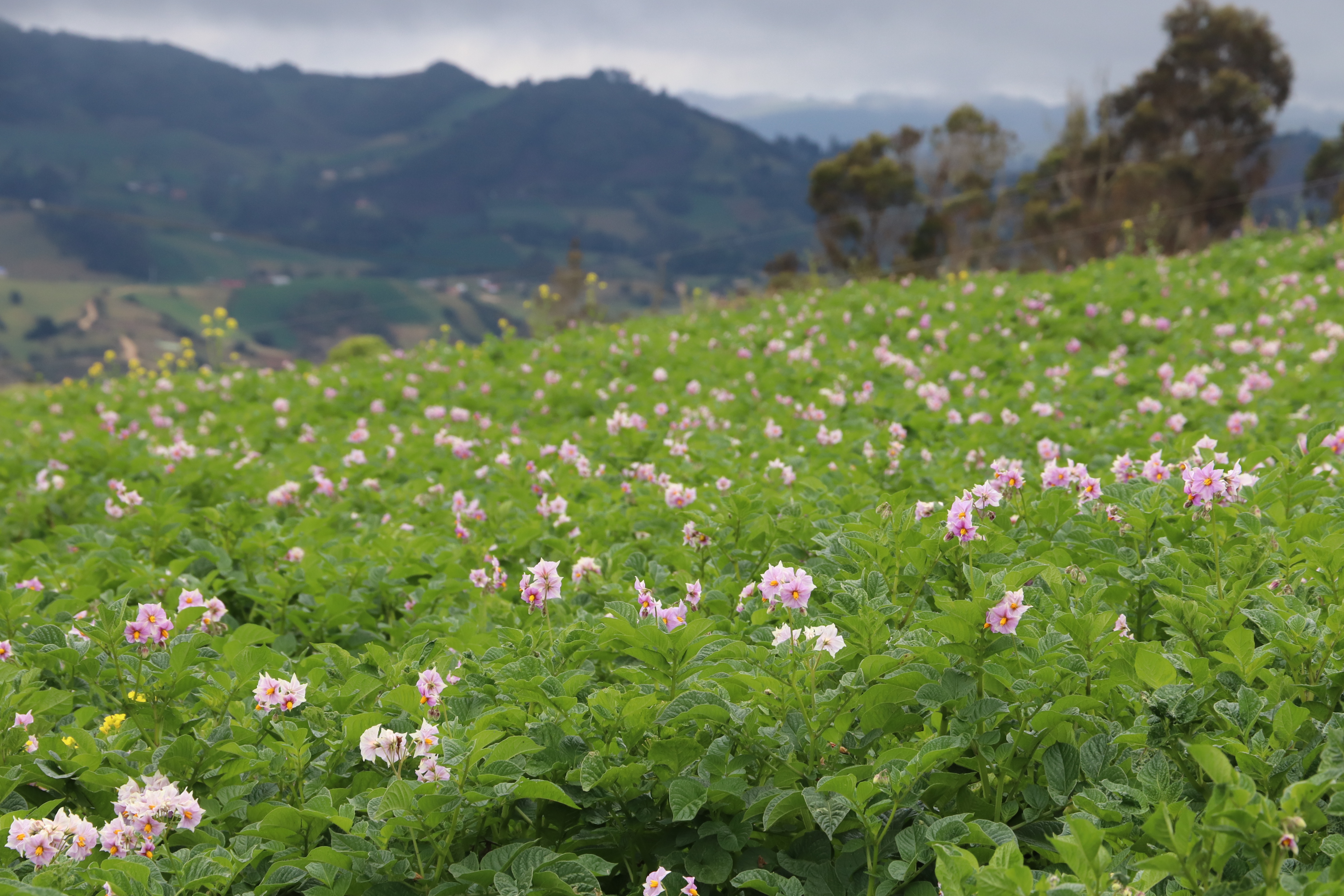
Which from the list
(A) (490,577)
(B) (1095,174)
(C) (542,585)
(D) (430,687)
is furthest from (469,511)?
(B) (1095,174)

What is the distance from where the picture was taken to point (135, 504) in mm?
4949

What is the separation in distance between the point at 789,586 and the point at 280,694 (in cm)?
143

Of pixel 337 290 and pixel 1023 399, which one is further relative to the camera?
pixel 337 290

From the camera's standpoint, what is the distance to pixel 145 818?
212 cm

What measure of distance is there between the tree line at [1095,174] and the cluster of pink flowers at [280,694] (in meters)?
22.5

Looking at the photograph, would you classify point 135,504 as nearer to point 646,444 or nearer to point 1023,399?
point 646,444

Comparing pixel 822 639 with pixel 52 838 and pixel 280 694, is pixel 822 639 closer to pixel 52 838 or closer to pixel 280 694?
pixel 280 694

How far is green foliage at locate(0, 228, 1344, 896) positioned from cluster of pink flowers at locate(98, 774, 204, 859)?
42mm

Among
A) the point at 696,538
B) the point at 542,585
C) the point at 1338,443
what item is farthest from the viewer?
the point at 1338,443

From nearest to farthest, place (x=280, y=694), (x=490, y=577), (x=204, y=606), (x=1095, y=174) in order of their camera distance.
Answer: (x=280, y=694) < (x=204, y=606) < (x=490, y=577) < (x=1095, y=174)

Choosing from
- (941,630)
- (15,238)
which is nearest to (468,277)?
(15,238)

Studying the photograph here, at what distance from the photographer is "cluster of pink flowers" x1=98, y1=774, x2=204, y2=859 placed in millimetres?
2107

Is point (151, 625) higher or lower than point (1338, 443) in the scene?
lower

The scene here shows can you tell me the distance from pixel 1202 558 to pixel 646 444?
3.93m
